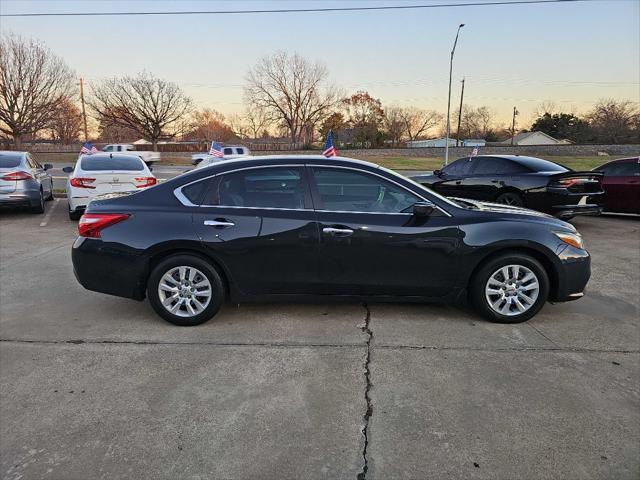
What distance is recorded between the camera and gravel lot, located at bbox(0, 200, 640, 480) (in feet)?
8.06

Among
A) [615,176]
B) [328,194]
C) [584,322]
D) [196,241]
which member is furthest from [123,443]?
[615,176]

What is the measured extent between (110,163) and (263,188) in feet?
22.5

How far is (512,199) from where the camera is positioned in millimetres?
9219

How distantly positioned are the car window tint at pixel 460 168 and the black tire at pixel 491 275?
6324mm

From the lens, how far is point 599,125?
67.0 metres

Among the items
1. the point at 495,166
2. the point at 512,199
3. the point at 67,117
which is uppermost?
the point at 67,117

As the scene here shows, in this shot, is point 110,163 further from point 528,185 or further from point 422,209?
point 528,185

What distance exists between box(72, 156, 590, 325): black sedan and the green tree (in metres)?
74.2

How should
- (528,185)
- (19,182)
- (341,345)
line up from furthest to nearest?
1. (19,182)
2. (528,185)
3. (341,345)

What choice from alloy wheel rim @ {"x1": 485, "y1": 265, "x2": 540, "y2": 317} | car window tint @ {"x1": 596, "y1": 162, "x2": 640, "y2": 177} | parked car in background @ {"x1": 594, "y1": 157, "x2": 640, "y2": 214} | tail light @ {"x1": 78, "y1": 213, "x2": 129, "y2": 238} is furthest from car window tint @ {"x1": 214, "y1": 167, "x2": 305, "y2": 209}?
car window tint @ {"x1": 596, "y1": 162, "x2": 640, "y2": 177}

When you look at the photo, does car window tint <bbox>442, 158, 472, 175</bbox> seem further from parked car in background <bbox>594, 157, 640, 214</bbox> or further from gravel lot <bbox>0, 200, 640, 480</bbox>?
gravel lot <bbox>0, 200, 640, 480</bbox>

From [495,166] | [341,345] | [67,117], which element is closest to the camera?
[341,345]

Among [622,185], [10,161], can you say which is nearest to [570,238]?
[622,185]

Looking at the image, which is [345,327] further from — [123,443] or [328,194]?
[123,443]
